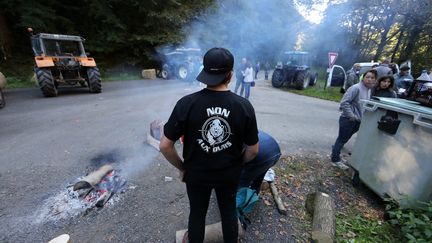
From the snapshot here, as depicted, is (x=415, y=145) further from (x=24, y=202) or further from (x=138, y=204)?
(x=24, y=202)

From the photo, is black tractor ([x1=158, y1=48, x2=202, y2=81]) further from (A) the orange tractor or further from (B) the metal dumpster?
(B) the metal dumpster

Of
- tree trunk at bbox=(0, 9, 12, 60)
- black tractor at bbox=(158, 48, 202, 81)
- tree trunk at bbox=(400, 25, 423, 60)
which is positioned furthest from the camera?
tree trunk at bbox=(400, 25, 423, 60)

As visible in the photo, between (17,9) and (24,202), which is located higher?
(17,9)

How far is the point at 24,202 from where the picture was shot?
2.71m

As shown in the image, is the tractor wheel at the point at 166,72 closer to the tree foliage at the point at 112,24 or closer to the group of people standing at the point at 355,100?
the tree foliage at the point at 112,24

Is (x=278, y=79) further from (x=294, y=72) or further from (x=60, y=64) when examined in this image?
(x=60, y=64)

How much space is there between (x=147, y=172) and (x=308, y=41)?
74.8 ft

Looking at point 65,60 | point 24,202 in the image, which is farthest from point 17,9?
point 24,202

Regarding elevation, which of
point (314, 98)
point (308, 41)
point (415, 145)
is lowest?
point (314, 98)

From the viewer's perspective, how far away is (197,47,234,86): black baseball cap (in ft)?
4.84

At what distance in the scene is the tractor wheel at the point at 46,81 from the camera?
7.79m

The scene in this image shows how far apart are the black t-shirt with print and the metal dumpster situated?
195cm

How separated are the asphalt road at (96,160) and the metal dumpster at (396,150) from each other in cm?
144

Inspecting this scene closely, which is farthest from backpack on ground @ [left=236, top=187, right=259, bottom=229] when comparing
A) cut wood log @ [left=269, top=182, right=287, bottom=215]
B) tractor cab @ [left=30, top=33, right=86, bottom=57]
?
tractor cab @ [left=30, top=33, right=86, bottom=57]
